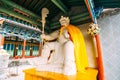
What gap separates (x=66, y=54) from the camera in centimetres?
102

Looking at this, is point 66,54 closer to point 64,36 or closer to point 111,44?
point 64,36

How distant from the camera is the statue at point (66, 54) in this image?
1000 mm

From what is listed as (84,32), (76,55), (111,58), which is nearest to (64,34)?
(76,55)

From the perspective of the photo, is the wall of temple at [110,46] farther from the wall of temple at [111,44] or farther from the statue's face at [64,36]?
the statue's face at [64,36]

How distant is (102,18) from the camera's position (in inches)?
52.2

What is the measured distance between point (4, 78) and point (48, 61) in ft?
5.88

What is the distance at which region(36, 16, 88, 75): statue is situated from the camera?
3.28 ft

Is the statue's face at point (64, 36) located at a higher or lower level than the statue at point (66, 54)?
higher

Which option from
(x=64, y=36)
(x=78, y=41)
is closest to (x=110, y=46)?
(x=78, y=41)

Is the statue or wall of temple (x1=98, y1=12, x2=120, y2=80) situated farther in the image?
wall of temple (x1=98, y1=12, x2=120, y2=80)

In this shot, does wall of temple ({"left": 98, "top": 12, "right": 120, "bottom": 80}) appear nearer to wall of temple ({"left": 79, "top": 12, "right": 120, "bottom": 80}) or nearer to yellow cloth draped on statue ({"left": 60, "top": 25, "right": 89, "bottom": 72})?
wall of temple ({"left": 79, "top": 12, "right": 120, "bottom": 80})

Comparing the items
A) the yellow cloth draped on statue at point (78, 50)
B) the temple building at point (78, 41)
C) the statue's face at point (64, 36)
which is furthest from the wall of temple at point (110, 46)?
the statue's face at point (64, 36)

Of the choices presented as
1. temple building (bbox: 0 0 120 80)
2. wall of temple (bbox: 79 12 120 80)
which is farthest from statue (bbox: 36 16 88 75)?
wall of temple (bbox: 79 12 120 80)

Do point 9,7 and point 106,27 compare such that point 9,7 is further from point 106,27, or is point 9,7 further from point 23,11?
point 106,27
